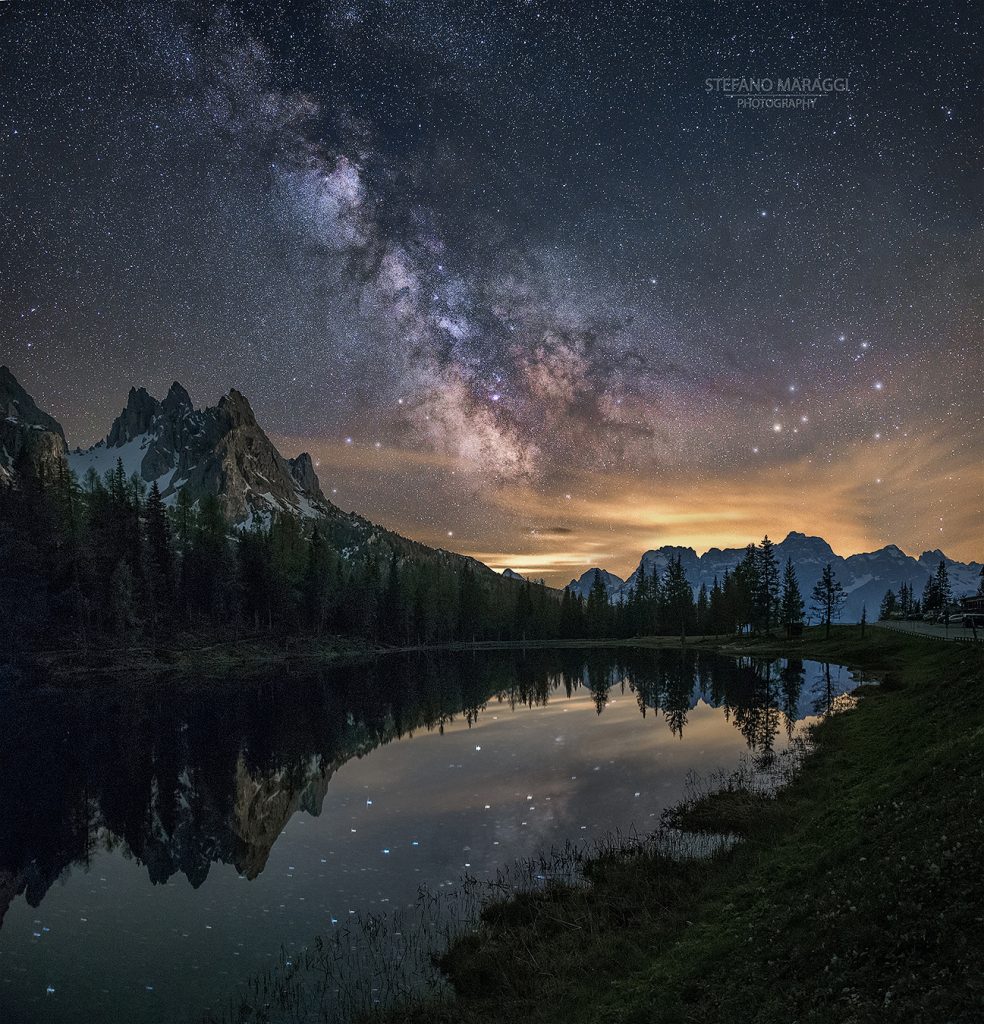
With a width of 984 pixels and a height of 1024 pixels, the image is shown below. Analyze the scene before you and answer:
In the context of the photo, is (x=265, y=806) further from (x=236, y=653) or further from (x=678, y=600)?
(x=678, y=600)

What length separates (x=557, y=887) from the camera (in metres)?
18.7

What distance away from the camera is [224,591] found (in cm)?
11519

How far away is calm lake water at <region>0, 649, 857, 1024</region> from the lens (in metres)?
16.4

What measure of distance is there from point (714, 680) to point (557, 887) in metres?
63.4

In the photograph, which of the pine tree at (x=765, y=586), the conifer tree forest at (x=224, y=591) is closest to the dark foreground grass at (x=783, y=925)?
the conifer tree forest at (x=224, y=591)

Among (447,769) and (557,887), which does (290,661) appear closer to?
(447,769)

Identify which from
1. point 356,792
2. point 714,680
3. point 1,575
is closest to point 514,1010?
point 356,792

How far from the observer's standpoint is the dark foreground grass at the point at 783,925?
890cm

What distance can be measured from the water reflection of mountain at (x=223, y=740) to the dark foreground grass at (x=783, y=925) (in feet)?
40.2

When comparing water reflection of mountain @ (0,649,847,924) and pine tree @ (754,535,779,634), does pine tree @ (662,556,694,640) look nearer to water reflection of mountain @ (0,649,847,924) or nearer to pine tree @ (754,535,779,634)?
pine tree @ (754,535,779,634)

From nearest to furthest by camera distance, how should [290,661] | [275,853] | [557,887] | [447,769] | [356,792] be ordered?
[557,887] → [275,853] → [356,792] → [447,769] → [290,661]

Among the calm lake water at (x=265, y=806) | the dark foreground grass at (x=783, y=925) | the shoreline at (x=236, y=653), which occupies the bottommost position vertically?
the shoreline at (x=236, y=653)

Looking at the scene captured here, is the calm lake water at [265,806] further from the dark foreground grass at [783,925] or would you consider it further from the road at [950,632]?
the road at [950,632]

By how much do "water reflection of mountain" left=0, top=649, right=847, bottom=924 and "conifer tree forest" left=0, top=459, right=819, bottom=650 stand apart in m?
25.4
